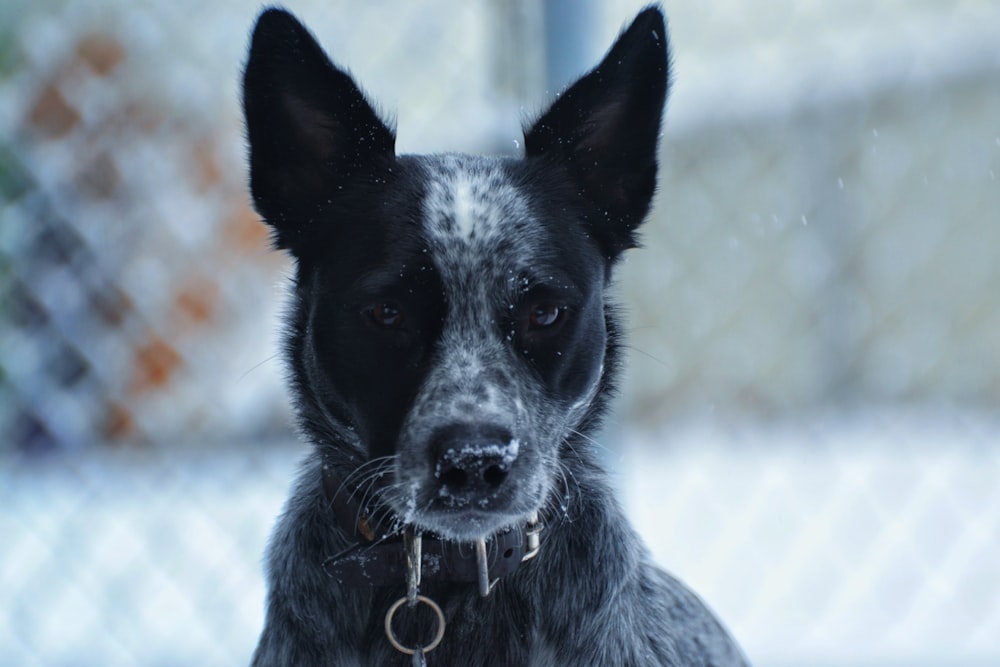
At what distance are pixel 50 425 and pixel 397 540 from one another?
1.70 meters

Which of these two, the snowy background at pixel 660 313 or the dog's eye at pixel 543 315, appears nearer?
the dog's eye at pixel 543 315

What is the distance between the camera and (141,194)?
2.79 m

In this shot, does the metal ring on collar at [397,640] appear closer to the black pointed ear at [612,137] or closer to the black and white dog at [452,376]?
the black and white dog at [452,376]

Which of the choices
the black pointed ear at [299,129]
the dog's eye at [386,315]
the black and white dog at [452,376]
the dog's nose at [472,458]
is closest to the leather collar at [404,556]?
the black and white dog at [452,376]

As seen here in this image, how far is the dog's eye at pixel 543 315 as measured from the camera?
1568 mm

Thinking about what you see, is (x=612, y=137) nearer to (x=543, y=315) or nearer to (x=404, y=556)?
(x=543, y=315)

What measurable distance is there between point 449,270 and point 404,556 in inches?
17.6

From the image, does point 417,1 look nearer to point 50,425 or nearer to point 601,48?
point 601,48

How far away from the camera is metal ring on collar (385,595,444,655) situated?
4.64 ft

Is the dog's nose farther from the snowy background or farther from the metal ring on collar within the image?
the snowy background

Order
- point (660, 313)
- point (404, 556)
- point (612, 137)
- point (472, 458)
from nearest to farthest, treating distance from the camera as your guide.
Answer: point (472, 458) → point (404, 556) → point (612, 137) → point (660, 313)

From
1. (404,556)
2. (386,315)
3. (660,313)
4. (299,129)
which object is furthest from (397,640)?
(660,313)

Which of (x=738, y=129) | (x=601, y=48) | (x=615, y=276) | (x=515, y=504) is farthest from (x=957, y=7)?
(x=515, y=504)

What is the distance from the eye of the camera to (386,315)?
4.98 ft
